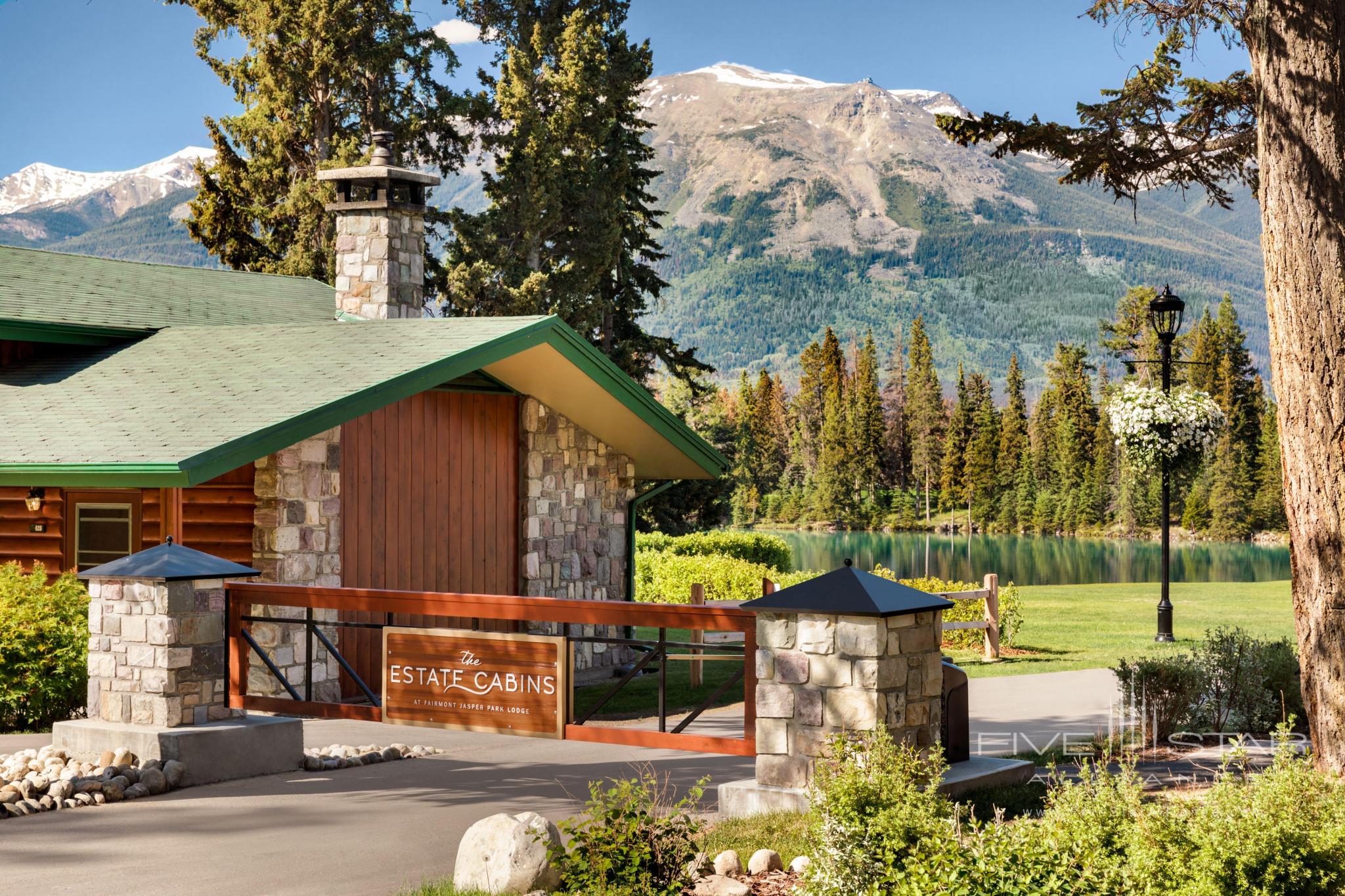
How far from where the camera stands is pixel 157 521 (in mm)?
12828

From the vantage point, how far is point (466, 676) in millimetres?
8766

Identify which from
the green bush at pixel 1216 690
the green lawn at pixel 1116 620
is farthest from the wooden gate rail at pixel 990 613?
the green bush at pixel 1216 690

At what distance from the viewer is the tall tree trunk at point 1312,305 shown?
797 cm

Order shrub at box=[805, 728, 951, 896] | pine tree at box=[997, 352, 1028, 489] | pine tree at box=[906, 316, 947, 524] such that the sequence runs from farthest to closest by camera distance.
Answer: pine tree at box=[906, 316, 947, 524] < pine tree at box=[997, 352, 1028, 489] < shrub at box=[805, 728, 951, 896]

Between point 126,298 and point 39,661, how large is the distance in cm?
614

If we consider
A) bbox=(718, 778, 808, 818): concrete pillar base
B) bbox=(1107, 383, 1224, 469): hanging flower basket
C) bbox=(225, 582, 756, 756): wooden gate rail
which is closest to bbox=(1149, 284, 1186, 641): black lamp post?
bbox=(1107, 383, 1224, 469): hanging flower basket

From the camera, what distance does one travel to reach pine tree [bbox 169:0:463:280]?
2833 cm

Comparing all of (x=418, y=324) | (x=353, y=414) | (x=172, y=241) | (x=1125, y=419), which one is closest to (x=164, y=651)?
(x=353, y=414)

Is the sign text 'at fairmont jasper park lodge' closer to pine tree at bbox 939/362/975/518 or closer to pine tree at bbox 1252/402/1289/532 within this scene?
pine tree at bbox 1252/402/1289/532

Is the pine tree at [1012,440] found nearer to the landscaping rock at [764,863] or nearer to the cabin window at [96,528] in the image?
the cabin window at [96,528]

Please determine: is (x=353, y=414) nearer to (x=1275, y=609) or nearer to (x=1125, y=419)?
(x=1125, y=419)

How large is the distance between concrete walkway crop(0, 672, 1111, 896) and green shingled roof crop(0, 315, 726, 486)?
7.98 feet

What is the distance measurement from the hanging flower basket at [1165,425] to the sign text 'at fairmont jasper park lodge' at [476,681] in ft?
39.6

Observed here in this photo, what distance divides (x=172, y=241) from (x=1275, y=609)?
622 feet
